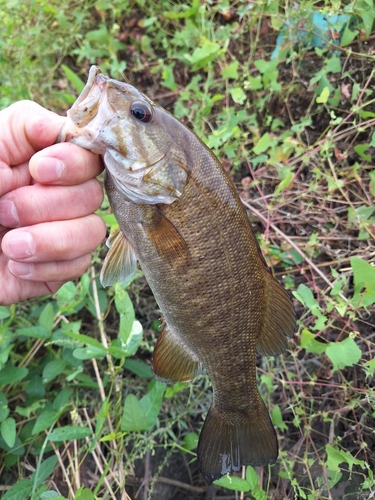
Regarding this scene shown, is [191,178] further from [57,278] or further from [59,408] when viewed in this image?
[59,408]

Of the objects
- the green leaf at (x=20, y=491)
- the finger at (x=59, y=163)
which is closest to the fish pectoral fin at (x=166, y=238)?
the finger at (x=59, y=163)

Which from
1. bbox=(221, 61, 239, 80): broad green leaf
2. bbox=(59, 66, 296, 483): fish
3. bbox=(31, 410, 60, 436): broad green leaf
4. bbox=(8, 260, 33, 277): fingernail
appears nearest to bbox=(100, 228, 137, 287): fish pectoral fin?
bbox=(59, 66, 296, 483): fish

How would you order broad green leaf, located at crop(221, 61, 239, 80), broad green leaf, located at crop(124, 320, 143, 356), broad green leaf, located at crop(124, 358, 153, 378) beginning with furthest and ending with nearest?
1. broad green leaf, located at crop(221, 61, 239, 80)
2. broad green leaf, located at crop(124, 358, 153, 378)
3. broad green leaf, located at crop(124, 320, 143, 356)

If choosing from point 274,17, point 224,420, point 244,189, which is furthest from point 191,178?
point 274,17

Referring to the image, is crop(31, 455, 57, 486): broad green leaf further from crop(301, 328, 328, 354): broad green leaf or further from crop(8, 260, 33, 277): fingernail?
crop(301, 328, 328, 354): broad green leaf

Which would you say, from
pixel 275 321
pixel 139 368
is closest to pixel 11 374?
pixel 139 368

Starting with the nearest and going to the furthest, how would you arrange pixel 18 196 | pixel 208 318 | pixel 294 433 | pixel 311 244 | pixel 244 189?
pixel 18 196, pixel 208 318, pixel 294 433, pixel 311 244, pixel 244 189
